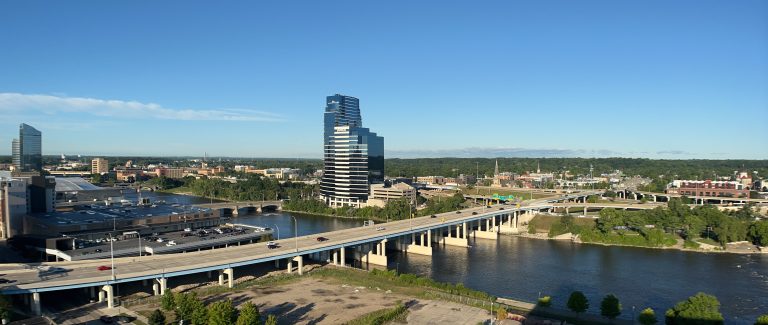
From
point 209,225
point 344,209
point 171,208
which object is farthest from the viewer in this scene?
point 344,209

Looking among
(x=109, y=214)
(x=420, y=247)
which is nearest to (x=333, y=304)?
(x=420, y=247)

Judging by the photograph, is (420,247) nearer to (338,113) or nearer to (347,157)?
(347,157)

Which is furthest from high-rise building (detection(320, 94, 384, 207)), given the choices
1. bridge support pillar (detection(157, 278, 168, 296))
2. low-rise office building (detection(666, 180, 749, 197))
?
bridge support pillar (detection(157, 278, 168, 296))

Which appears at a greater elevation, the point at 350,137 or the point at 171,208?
the point at 350,137

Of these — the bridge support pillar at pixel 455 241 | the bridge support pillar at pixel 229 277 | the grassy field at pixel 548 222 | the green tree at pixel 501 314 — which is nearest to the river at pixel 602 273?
the bridge support pillar at pixel 455 241

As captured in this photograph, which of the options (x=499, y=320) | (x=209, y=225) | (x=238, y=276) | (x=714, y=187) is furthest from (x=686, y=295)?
(x=714, y=187)

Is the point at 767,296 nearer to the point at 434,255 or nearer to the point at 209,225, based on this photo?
the point at 434,255

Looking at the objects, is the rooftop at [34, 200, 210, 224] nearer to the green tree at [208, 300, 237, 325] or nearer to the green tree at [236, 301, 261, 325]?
the green tree at [208, 300, 237, 325]
